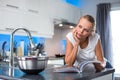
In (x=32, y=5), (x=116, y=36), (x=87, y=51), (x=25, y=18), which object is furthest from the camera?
(x=116, y=36)

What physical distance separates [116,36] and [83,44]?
11.1 feet

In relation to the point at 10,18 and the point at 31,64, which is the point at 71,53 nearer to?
the point at 31,64

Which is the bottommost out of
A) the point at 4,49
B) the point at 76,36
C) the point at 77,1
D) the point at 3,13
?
the point at 4,49

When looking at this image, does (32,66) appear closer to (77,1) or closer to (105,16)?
(105,16)

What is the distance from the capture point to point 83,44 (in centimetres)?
183

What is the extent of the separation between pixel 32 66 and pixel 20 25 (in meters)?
2.28

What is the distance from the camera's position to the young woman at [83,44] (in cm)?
165

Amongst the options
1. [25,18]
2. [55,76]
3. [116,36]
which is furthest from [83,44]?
[116,36]

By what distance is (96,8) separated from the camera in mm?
5242

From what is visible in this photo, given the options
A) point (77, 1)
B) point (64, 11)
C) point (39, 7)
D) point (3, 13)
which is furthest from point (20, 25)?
point (77, 1)

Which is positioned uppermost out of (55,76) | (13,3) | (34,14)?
(13,3)

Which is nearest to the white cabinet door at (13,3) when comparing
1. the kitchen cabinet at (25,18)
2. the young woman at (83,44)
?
the kitchen cabinet at (25,18)

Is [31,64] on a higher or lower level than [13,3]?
lower

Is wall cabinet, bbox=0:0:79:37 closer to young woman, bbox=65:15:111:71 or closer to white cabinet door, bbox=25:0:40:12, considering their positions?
white cabinet door, bbox=25:0:40:12
